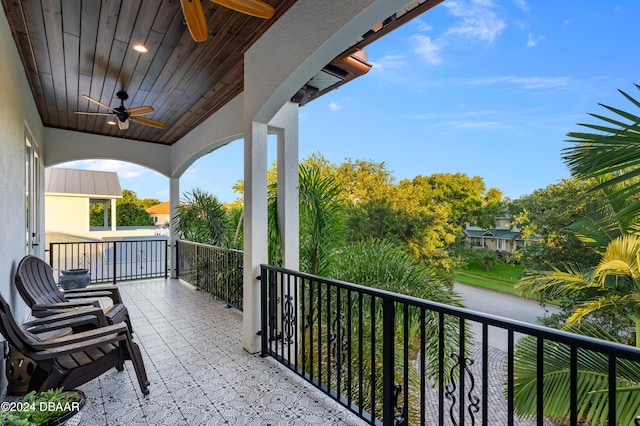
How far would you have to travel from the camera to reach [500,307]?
12.0 metres

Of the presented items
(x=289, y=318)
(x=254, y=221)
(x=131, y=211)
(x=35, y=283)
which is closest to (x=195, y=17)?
(x=254, y=221)

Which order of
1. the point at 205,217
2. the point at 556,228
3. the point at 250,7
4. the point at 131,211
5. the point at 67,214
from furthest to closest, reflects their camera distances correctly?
1. the point at 131,211
2. the point at 67,214
3. the point at 556,228
4. the point at 205,217
5. the point at 250,7

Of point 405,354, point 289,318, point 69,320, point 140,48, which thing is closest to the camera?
point 405,354

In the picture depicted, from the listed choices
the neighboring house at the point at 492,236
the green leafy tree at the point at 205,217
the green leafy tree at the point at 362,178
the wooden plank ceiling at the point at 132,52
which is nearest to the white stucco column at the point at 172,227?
the green leafy tree at the point at 205,217

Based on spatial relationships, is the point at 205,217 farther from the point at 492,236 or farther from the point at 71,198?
the point at 492,236

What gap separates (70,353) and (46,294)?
157 centimetres

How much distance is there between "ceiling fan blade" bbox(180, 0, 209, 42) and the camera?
79.2 inches

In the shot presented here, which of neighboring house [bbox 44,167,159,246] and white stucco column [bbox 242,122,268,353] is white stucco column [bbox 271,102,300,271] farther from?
neighboring house [bbox 44,167,159,246]

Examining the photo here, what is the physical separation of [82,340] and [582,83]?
20040mm

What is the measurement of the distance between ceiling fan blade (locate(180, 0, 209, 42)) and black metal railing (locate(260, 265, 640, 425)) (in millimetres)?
2028

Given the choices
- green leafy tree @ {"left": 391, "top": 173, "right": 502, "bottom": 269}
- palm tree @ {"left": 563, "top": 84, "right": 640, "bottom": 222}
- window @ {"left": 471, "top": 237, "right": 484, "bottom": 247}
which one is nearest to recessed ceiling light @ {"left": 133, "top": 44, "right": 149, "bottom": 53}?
palm tree @ {"left": 563, "top": 84, "right": 640, "bottom": 222}

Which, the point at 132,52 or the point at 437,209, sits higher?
the point at 132,52

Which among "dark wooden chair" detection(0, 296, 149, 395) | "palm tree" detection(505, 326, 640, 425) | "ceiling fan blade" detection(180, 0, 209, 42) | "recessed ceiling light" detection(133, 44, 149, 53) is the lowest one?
"palm tree" detection(505, 326, 640, 425)

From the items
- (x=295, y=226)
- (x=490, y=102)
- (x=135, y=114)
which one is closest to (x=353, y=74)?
(x=295, y=226)
